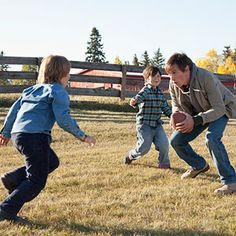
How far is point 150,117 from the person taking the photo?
6.86m

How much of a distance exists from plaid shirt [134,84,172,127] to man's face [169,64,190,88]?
68.7 inches

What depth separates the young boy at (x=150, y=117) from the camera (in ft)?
22.3

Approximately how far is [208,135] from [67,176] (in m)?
1.76

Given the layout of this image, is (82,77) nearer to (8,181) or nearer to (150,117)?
(150,117)

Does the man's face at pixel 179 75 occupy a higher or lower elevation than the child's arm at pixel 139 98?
higher

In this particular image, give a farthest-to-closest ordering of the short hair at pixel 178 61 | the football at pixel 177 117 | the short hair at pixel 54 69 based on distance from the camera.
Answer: the football at pixel 177 117 → the short hair at pixel 178 61 → the short hair at pixel 54 69

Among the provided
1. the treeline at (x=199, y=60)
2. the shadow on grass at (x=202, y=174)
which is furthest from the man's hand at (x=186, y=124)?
the treeline at (x=199, y=60)

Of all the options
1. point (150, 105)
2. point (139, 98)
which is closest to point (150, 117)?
point (150, 105)

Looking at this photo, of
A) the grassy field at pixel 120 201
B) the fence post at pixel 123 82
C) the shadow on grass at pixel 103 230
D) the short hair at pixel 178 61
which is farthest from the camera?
the fence post at pixel 123 82

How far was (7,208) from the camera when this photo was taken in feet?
12.7

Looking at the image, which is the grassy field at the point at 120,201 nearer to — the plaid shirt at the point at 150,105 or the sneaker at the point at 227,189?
the sneaker at the point at 227,189

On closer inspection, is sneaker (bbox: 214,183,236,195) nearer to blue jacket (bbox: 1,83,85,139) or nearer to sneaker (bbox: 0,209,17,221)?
blue jacket (bbox: 1,83,85,139)

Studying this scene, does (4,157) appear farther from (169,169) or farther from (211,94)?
(211,94)

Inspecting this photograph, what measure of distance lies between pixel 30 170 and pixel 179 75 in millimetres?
1919
